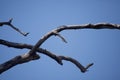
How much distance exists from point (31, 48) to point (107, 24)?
2114 millimetres

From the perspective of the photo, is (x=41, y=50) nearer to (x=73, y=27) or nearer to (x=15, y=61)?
(x=15, y=61)

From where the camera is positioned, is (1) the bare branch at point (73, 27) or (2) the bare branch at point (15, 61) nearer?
(1) the bare branch at point (73, 27)

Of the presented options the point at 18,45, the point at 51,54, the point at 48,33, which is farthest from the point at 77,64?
the point at 18,45

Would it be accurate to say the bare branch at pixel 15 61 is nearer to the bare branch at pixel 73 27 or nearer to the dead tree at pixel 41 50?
the dead tree at pixel 41 50

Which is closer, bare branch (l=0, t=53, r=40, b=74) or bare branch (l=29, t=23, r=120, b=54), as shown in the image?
bare branch (l=29, t=23, r=120, b=54)

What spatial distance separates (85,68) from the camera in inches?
221

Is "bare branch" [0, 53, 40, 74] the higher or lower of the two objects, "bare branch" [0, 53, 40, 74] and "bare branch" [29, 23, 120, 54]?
the lower

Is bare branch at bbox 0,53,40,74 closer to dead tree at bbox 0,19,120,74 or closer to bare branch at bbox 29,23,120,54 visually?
dead tree at bbox 0,19,120,74

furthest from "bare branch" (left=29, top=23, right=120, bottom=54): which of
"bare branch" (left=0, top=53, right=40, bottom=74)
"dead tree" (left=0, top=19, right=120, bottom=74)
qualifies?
"bare branch" (left=0, top=53, right=40, bottom=74)

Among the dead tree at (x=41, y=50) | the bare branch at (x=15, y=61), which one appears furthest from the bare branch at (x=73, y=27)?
the bare branch at (x=15, y=61)

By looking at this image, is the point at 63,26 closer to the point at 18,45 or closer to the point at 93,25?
the point at 93,25

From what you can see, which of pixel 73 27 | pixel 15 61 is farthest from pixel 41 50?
pixel 73 27

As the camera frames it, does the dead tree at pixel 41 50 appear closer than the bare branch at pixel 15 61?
Yes

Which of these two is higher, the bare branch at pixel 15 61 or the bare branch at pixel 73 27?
the bare branch at pixel 73 27
